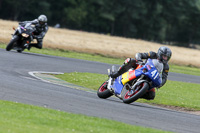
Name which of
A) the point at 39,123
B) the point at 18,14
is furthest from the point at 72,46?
the point at 18,14

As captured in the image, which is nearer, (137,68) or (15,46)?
(137,68)

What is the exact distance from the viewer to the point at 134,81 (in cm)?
1116

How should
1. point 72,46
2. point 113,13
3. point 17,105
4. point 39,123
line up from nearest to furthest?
point 39,123, point 17,105, point 72,46, point 113,13

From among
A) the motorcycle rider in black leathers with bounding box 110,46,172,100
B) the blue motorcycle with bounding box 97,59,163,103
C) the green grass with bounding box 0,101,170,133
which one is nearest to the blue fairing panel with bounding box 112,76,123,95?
the blue motorcycle with bounding box 97,59,163,103

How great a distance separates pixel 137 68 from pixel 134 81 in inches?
13.6

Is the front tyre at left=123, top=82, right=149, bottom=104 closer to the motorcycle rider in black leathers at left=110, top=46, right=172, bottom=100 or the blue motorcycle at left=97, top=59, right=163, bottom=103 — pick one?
the blue motorcycle at left=97, top=59, right=163, bottom=103

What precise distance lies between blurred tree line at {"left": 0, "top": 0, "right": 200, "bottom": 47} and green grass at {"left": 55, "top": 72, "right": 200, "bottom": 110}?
5236 centimetres

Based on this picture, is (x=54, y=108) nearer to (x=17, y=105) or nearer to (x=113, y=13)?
(x=17, y=105)

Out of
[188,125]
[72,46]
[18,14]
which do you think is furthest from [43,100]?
[18,14]

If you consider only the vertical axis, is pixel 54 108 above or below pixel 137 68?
below

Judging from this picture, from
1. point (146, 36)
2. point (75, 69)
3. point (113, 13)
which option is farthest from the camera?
point (146, 36)

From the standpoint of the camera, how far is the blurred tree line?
7138 cm

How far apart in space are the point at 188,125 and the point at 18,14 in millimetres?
62875

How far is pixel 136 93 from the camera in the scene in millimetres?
10766
